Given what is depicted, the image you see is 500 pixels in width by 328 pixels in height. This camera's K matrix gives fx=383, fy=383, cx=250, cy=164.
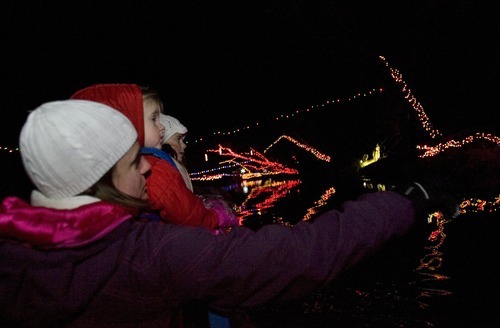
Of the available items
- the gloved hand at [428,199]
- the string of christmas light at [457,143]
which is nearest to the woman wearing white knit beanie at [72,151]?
the gloved hand at [428,199]

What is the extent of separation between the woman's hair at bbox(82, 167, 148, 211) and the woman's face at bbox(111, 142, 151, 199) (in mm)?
24

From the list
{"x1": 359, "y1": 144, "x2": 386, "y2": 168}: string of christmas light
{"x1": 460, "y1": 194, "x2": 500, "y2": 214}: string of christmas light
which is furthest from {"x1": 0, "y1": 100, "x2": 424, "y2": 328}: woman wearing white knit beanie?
{"x1": 359, "y1": 144, "x2": 386, "y2": 168}: string of christmas light

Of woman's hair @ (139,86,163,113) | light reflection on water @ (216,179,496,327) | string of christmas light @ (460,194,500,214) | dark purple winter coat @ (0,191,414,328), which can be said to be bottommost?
light reflection on water @ (216,179,496,327)

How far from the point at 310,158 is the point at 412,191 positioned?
22.0m

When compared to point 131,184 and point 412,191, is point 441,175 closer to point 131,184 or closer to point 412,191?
point 412,191

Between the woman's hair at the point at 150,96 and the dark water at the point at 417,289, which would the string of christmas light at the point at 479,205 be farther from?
the woman's hair at the point at 150,96

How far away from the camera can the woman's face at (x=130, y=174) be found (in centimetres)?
126

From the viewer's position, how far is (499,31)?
38.0 feet

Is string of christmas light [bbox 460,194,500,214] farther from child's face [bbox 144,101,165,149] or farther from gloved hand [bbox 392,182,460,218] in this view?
child's face [bbox 144,101,165,149]

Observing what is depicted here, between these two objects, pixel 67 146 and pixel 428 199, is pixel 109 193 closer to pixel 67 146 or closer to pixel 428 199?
pixel 67 146

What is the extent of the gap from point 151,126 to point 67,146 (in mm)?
1023

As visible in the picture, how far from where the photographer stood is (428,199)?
1335mm

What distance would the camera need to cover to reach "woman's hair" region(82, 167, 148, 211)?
1.19 metres

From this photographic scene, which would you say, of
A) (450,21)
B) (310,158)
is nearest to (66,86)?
(450,21)
